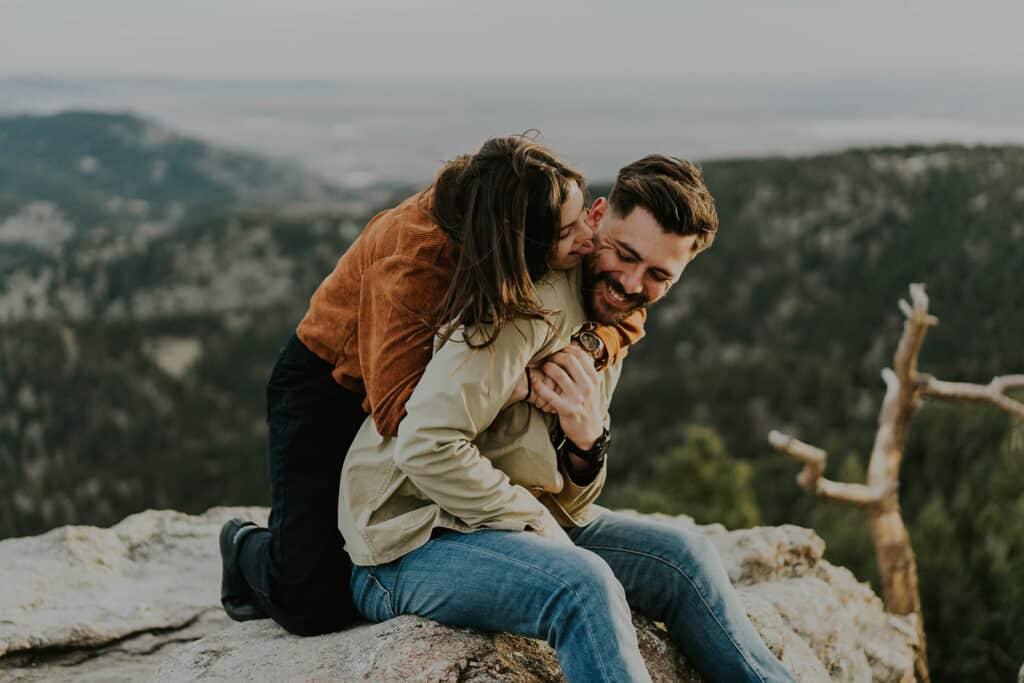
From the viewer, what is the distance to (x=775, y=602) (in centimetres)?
534

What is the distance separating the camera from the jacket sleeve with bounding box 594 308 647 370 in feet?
13.3

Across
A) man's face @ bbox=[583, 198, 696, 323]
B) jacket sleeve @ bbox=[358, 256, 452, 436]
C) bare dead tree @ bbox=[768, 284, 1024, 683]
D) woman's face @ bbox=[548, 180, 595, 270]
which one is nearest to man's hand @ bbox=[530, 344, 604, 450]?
man's face @ bbox=[583, 198, 696, 323]

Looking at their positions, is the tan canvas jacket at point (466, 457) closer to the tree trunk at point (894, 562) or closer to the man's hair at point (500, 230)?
the man's hair at point (500, 230)

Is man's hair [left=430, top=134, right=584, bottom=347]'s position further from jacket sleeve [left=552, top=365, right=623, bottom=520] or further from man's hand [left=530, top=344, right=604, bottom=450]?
jacket sleeve [left=552, top=365, right=623, bottom=520]

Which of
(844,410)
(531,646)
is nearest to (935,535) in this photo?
(531,646)

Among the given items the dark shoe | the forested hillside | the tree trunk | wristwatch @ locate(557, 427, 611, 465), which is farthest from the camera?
the forested hillside

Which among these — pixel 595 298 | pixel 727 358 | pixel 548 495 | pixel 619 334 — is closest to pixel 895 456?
pixel 619 334

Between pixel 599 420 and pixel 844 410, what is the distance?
2458 inches

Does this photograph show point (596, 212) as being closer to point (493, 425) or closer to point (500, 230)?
point (500, 230)

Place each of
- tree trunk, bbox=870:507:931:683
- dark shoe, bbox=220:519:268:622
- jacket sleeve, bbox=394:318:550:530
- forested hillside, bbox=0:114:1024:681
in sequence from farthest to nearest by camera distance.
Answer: forested hillside, bbox=0:114:1024:681, tree trunk, bbox=870:507:931:683, dark shoe, bbox=220:519:268:622, jacket sleeve, bbox=394:318:550:530

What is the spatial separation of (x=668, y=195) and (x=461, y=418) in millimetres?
1143

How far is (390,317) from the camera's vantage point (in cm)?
349

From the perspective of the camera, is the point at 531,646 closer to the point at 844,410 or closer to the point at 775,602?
the point at 775,602

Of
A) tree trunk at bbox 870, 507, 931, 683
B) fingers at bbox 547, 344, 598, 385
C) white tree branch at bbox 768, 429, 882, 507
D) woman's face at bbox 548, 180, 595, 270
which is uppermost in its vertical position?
woman's face at bbox 548, 180, 595, 270
